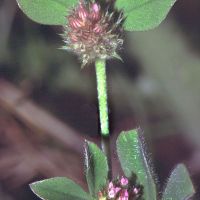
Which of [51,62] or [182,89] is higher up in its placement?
[51,62]

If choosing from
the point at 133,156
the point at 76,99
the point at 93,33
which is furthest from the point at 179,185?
the point at 76,99

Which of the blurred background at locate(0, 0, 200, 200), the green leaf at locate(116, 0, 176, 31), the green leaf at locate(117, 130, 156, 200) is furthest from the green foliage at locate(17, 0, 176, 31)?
the blurred background at locate(0, 0, 200, 200)

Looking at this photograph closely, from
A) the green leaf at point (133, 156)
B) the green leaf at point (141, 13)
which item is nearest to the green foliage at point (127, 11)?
the green leaf at point (141, 13)

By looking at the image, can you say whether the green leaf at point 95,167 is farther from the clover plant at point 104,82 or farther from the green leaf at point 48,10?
the green leaf at point 48,10

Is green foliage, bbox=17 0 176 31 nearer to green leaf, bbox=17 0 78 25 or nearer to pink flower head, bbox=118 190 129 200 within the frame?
green leaf, bbox=17 0 78 25

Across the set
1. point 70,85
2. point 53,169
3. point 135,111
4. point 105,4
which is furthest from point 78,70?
point 105,4

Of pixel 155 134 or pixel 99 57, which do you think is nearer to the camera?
pixel 99 57

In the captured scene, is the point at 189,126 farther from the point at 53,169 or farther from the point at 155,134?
the point at 53,169
